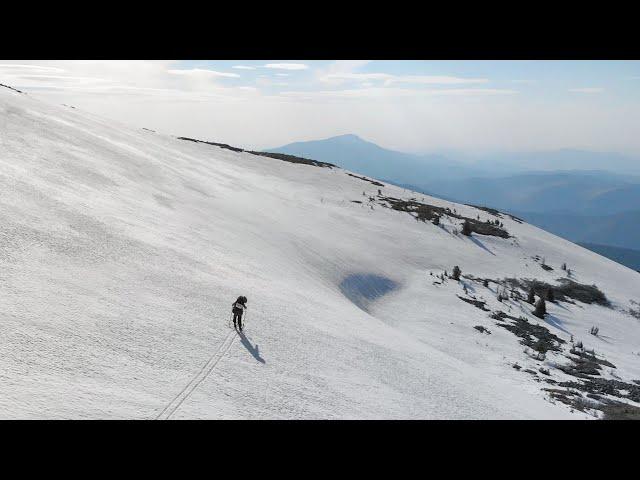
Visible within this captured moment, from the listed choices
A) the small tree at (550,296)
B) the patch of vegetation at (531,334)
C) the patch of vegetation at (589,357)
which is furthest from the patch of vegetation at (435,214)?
the patch of vegetation at (589,357)

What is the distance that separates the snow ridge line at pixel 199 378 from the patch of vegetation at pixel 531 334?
664 inches

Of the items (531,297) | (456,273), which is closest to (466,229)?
(456,273)

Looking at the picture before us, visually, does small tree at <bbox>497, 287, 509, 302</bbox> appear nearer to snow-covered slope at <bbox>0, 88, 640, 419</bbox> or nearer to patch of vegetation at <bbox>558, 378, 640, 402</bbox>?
snow-covered slope at <bbox>0, 88, 640, 419</bbox>

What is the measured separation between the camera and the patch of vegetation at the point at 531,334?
76.4ft

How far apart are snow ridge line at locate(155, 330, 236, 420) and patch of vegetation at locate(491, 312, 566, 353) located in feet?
55.3

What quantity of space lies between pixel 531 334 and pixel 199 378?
2044 cm

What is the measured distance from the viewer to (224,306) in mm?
15742

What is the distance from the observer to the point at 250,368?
12234 mm

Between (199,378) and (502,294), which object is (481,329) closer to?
(502,294)

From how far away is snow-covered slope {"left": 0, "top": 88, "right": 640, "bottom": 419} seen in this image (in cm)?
1011

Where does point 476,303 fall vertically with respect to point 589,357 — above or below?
above
